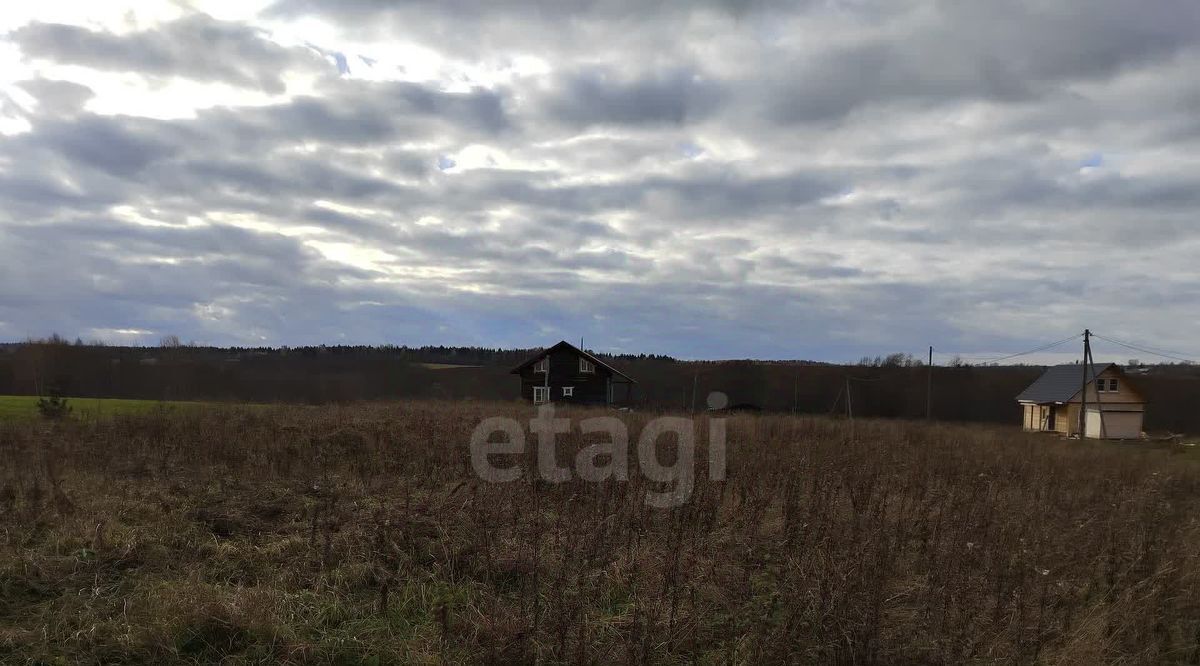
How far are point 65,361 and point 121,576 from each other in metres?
65.2

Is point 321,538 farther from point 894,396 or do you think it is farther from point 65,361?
point 65,361

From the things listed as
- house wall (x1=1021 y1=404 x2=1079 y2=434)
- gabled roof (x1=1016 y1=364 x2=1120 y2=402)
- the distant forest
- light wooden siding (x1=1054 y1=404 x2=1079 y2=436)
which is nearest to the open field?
the distant forest

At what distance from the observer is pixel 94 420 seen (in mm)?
16406

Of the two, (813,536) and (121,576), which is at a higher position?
(813,536)

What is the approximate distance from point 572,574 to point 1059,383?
51.0 m

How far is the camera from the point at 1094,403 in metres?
Answer: 42.7

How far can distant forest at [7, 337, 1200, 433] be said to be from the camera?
49875 millimetres

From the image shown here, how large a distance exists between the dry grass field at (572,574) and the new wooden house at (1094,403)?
3987 cm

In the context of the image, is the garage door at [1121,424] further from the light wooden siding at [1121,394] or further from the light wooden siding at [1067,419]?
the light wooden siding at [1067,419]

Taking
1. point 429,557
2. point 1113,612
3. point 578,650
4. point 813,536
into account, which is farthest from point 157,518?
point 1113,612

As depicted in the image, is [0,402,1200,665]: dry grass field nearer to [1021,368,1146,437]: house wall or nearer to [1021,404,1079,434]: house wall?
[1021,368,1146,437]: house wall

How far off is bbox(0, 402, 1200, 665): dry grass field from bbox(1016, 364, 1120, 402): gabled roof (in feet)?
134

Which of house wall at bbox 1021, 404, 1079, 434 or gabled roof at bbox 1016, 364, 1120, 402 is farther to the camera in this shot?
gabled roof at bbox 1016, 364, 1120, 402

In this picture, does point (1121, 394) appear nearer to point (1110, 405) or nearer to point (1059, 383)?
point (1110, 405)
